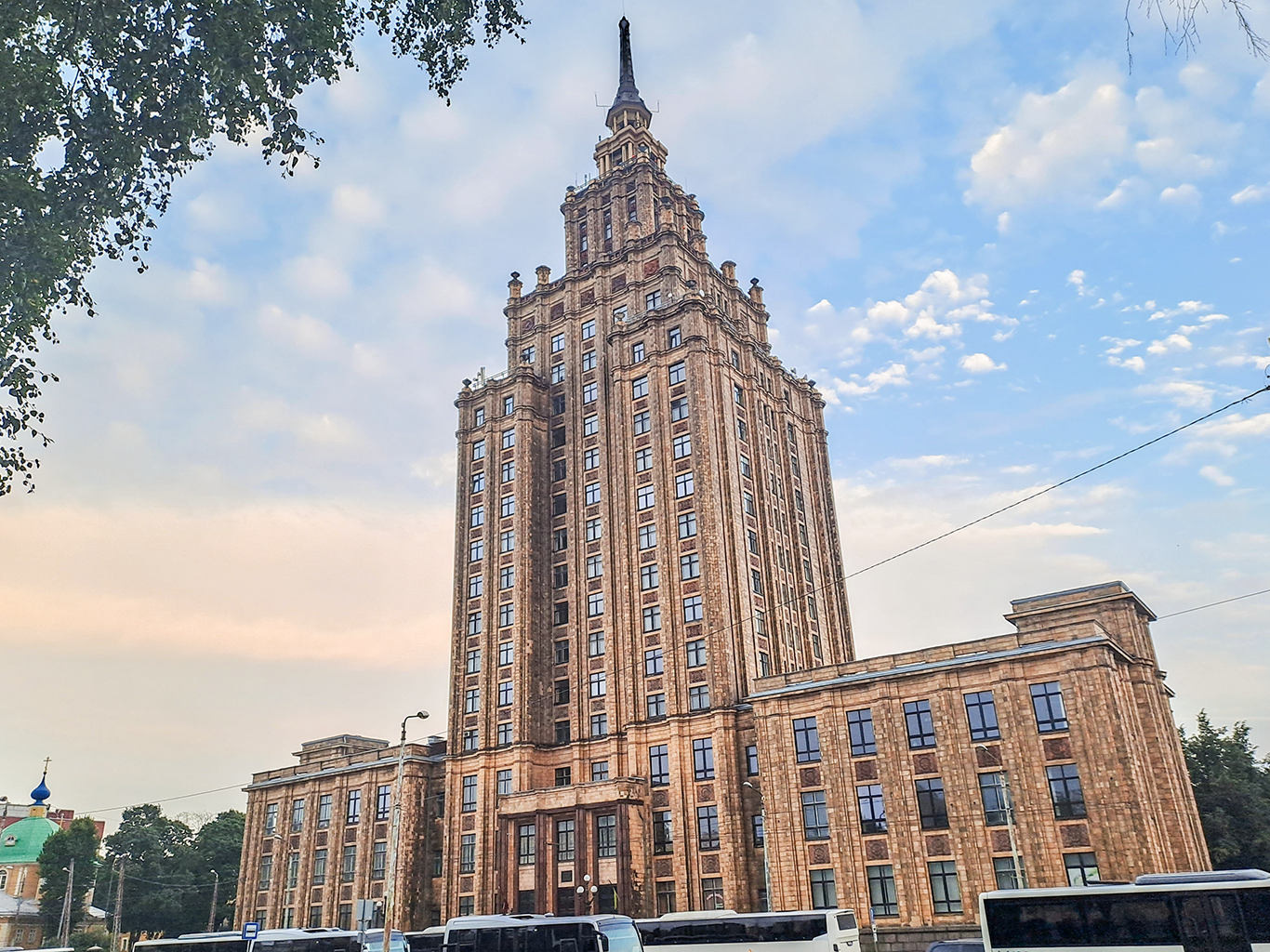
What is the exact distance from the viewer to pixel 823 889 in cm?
5462

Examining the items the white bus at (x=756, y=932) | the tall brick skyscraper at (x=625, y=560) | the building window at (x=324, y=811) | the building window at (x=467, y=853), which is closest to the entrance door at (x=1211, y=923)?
the white bus at (x=756, y=932)

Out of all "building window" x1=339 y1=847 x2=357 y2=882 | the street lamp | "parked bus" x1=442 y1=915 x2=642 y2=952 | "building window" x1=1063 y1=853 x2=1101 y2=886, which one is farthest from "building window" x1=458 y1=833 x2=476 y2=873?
"building window" x1=1063 y1=853 x2=1101 y2=886

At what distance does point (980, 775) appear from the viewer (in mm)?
51812

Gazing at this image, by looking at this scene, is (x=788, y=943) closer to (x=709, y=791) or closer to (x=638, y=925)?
(x=638, y=925)

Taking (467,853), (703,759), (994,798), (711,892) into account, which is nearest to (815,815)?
(711,892)

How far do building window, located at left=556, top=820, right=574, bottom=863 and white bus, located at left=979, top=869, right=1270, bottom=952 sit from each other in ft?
127

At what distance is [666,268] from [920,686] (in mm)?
43825

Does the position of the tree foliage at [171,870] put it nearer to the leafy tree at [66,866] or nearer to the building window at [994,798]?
the leafy tree at [66,866]

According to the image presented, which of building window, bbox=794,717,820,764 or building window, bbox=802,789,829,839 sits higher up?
building window, bbox=794,717,820,764

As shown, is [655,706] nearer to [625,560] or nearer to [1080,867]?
[625,560]

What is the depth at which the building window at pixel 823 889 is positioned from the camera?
54.0 m

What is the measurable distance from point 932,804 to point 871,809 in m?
3.68

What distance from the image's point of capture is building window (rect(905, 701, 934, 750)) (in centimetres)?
5428

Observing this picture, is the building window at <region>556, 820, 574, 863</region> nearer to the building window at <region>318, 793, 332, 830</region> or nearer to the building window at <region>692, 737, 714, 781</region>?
the building window at <region>692, 737, 714, 781</region>
